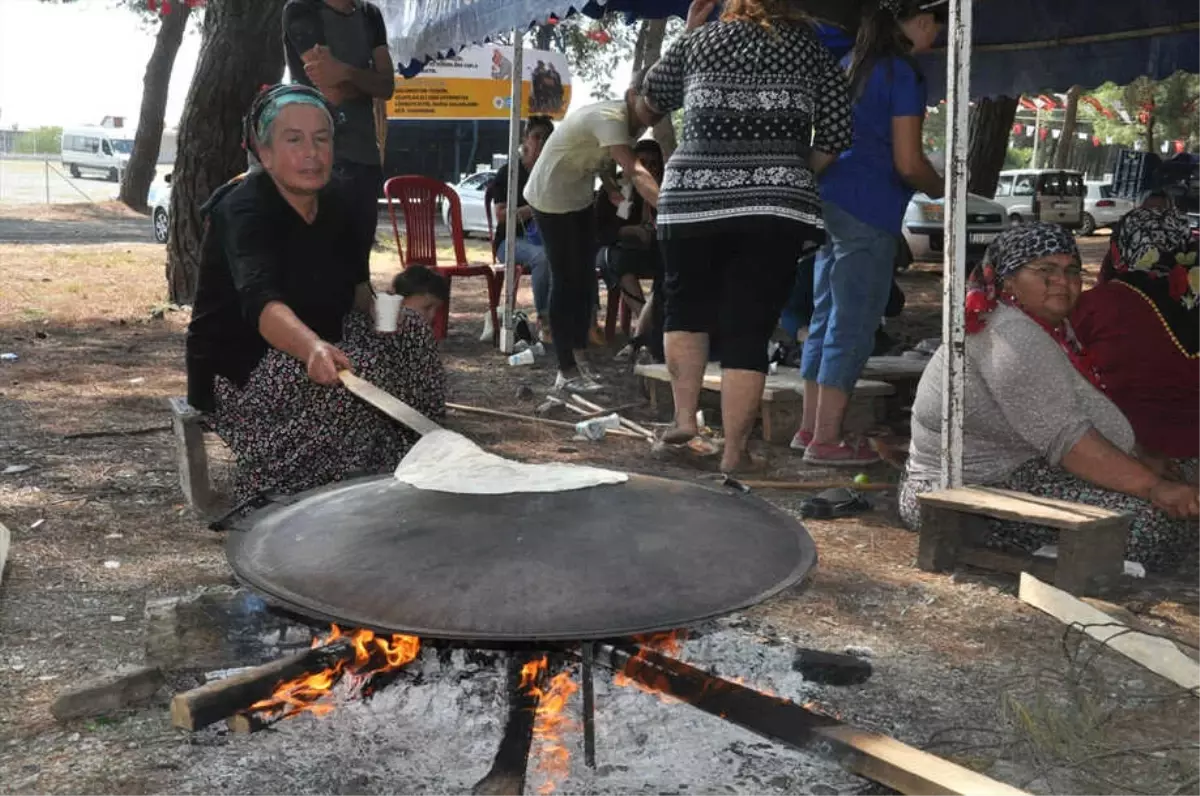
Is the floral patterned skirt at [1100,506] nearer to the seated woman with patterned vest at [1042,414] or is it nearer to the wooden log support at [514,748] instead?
the seated woman with patterned vest at [1042,414]

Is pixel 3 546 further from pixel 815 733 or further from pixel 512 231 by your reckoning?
pixel 512 231

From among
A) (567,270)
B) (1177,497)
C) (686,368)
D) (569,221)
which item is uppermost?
(569,221)

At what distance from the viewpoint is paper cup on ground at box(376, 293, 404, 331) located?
388cm

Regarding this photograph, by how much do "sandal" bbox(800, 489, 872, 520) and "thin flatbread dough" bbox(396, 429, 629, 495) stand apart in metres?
1.91

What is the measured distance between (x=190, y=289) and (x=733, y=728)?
8.22 meters

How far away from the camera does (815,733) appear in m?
2.19

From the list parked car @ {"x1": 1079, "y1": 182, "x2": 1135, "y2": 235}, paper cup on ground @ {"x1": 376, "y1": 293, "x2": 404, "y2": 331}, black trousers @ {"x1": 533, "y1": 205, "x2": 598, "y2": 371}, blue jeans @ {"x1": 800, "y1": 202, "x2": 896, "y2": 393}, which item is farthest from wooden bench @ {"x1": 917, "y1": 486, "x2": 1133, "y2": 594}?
parked car @ {"x1": 1079, "y1": 182, "x2": 1135, "y2": 235}

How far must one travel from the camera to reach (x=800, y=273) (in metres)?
7.14

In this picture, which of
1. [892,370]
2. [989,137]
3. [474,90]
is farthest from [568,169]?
[474,90]

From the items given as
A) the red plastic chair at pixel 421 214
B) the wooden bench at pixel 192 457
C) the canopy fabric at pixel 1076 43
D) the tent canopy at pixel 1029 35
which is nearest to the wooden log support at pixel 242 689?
the wooden bench at pixel 192 457

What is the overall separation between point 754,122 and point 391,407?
6.86 feet

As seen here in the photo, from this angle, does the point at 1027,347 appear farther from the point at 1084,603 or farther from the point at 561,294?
the point at 561,294

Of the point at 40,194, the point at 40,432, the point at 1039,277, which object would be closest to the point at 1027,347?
the point at 1039,277

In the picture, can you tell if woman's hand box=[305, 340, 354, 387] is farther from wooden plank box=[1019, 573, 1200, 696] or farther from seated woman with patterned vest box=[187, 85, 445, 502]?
wooden plank box=[1019, 573, 1200, 696]
